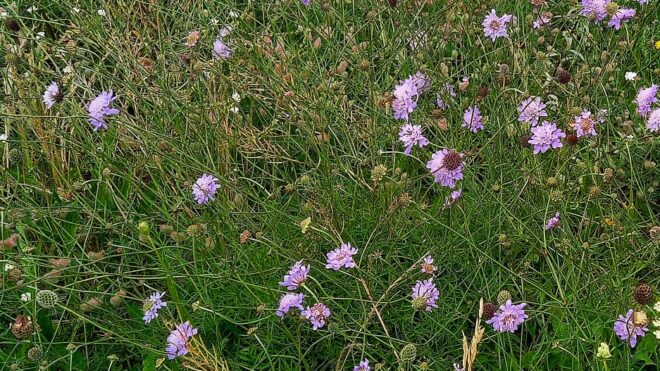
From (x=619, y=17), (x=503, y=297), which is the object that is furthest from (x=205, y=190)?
(x=619, y=17)

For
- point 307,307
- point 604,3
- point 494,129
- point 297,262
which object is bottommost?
point 307,307

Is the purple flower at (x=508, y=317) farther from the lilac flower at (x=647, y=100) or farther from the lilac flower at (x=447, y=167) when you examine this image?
the lilac flower at (x=647, y=100)

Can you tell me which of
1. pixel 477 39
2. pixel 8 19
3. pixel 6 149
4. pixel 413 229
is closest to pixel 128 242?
pixel 6 149

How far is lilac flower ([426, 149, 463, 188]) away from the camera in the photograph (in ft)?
5.44

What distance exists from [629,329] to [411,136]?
666 millimetres

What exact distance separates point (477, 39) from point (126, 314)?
131 cm

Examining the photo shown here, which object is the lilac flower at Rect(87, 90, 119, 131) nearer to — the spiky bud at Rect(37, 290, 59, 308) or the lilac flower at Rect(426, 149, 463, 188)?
the spiky bud at Rect(37, 290, 59, 308)

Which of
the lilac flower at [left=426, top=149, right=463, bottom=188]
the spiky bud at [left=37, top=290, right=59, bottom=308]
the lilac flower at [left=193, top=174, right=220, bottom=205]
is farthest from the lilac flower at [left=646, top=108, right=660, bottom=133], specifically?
the spiky bud at [left=37, top=290, right=59, bottom=308]

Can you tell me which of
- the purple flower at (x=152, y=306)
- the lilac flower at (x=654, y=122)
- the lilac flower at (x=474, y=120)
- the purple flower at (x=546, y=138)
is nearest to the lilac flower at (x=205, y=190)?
the purple flower at (x=152, y=306)

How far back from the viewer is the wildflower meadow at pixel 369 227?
5.51 feet

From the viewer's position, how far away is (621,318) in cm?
151

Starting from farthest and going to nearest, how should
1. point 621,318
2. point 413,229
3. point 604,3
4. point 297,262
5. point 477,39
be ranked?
point 477,39, point 604,3, point 413,229, point 297,262, point 621,318

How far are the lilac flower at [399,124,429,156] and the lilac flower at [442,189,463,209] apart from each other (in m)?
0.14

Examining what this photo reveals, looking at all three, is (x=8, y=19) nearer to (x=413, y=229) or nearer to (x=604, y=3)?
(x=413, y=229)
